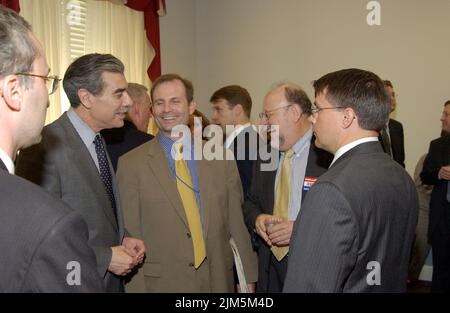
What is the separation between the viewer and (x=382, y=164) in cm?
152

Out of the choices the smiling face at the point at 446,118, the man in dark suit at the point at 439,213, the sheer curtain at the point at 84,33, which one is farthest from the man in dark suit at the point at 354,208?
the sheer curtain at the point at 84,33

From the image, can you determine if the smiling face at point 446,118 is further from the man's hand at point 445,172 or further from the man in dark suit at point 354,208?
the man in dark suit at point 354,208

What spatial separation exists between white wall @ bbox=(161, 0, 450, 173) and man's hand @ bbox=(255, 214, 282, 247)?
134 inches

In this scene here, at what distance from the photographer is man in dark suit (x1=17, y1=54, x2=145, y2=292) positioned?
1807 millimetres

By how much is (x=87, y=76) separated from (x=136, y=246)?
34.0 inches

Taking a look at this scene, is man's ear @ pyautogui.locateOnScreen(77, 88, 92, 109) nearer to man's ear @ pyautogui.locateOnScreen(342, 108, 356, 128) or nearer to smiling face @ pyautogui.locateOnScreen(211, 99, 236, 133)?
man's ear @ pyautogui.locateOnScreen(342, 108, 356, 128)

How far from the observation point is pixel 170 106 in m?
2.42

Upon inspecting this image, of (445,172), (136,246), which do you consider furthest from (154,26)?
(136,246)

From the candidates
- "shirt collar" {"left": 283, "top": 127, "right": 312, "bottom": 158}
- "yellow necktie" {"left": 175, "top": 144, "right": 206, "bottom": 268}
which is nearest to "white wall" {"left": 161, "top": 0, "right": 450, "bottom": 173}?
"shirt collar" {"left": 283, "top": 127, "right": 312, "bottom": 158}

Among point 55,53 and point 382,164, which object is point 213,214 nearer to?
point 382,164

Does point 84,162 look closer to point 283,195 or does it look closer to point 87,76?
point 87,76
